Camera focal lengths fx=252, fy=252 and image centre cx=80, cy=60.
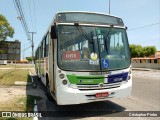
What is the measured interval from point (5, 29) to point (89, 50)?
70.7m

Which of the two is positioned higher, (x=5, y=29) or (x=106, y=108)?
(x=5, y=29)

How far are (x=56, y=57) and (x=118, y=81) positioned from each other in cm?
209

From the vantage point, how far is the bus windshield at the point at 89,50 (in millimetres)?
7613

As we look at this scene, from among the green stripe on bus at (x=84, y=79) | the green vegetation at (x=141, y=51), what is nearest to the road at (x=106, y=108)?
the green stripe on bus at (x=84, y=79)

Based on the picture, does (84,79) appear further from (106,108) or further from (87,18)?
(87,18)

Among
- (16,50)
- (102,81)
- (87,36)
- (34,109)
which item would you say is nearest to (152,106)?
(102,81)

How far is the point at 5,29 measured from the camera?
74.4 m

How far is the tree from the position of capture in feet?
241

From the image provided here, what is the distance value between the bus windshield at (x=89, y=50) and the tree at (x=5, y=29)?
2724 inches

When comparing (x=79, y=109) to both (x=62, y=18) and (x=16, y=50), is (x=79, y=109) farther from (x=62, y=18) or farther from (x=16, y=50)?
(x=16, y=50)

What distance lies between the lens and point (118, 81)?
795 cm

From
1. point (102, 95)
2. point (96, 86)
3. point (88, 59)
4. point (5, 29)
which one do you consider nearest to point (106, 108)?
point (102, 95)

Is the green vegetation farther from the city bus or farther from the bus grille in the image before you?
the bus grille

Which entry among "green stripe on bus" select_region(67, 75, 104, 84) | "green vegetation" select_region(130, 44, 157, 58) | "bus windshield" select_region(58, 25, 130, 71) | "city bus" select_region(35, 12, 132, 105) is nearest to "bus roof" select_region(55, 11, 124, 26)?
"city bus" select_region(35, 12, 132, 105)
